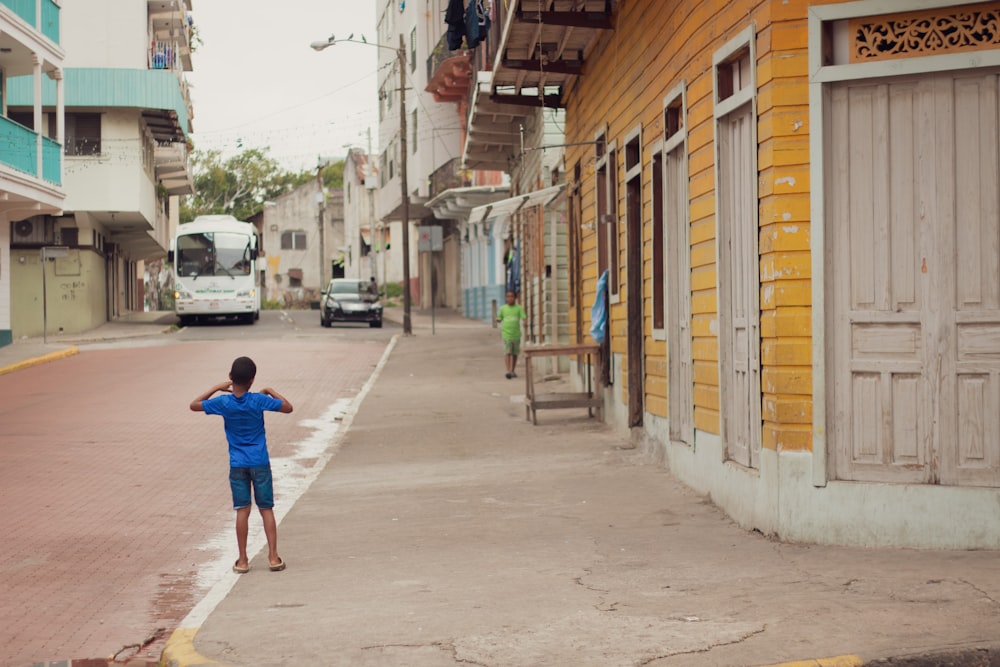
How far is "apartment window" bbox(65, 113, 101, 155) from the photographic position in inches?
1620

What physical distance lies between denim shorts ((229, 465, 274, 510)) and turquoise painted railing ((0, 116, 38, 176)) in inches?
859

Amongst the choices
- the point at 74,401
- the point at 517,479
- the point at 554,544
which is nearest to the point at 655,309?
the point at 517,479

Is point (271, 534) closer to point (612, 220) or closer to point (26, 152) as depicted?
point (612, 220)

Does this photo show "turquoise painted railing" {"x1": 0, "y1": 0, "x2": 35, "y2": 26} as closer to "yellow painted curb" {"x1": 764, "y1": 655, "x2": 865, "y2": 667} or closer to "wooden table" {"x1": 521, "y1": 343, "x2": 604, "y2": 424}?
"wooden table" {"x1": 521, "y1": 343, "x2": 604, "y2": 424}

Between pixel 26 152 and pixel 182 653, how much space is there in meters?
26.1

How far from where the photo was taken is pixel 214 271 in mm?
45625

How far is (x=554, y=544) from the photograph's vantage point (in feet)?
29.3

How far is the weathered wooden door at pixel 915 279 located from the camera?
26.5 feet

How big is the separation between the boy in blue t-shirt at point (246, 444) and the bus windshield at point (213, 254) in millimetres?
37904

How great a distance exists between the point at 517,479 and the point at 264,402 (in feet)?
14.1

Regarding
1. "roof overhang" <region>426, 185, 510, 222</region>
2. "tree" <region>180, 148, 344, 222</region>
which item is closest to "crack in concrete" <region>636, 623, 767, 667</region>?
"roof overhang" <region>426, 185, 510, 222</region>

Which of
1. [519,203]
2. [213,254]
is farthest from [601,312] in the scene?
[213,254]

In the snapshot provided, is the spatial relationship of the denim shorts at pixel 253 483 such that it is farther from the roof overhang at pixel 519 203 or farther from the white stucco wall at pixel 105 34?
the white stucco wall at pixel 105 34

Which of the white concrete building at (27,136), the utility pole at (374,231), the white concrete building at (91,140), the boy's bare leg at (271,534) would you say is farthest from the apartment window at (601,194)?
the utility pole at (374,231)
